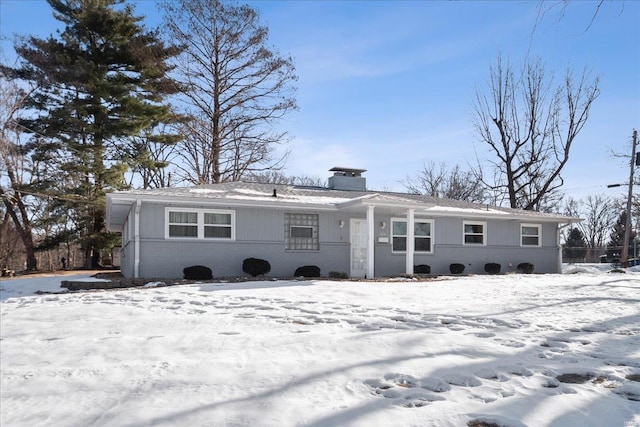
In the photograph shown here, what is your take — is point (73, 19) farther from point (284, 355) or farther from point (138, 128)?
point (284, 355)

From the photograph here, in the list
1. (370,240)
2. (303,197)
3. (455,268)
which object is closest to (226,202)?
(303,197)

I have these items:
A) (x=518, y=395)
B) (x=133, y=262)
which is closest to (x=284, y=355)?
(x=518, y=395)

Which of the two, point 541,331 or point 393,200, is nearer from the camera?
point 541,331

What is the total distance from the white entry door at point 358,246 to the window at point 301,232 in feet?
4.50

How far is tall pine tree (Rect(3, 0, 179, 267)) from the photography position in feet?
78.4

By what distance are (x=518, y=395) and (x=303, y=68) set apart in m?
24.2

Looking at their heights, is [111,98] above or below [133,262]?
above

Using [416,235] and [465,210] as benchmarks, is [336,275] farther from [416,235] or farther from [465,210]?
[465,210]

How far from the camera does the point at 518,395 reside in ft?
11.8

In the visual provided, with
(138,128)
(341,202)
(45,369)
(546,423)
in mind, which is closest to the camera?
(546,423)

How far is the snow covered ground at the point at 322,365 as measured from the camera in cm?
338

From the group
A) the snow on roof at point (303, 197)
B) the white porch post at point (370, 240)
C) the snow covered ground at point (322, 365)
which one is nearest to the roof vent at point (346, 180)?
the snow on roof at point (303, 197)

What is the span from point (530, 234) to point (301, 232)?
1029 centimetres

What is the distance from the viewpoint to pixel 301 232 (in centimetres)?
1627
